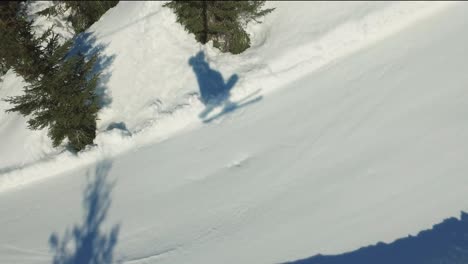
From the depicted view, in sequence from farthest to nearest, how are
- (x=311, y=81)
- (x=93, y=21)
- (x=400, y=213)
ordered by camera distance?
(x=93, y=21)
(x=311, y=81)
(x=400, y=213)

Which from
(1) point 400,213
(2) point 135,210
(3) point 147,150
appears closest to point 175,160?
(3) point 147,150

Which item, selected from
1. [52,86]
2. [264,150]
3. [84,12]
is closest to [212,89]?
[264,150]

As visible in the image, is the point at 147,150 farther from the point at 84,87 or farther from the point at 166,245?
the point at 166,245

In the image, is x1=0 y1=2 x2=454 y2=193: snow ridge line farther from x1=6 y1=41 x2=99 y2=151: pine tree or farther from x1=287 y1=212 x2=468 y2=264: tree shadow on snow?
x1=287 y1=212 x2=468 y2=264: tree shadow on snow

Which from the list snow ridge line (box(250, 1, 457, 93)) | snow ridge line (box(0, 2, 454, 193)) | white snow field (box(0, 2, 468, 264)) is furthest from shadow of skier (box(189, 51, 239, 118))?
snow ridge line (box(250, 1, 457, 93))

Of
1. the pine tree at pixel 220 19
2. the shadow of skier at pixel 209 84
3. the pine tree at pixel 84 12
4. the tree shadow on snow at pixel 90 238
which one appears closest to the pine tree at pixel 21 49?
the tree shadow on snow at pixel 90 238

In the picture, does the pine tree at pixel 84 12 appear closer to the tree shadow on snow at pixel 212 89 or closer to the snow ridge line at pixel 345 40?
the tree shadow on snow at pixel 212 89

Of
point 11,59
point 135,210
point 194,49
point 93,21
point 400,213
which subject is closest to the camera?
point 400,213
